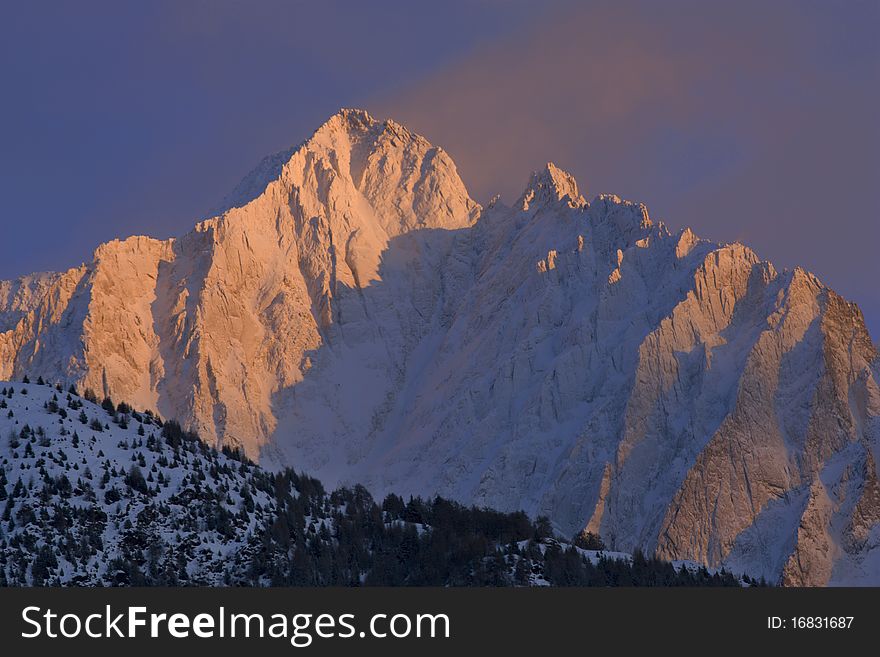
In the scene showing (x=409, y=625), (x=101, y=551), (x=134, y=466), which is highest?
(x=134, y=466)

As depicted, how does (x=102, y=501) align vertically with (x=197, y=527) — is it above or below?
above

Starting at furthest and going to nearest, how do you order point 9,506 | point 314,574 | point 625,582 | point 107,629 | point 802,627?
point 625,582 < point 314,574 < point 9,506 < point 802,627 < point 107,629

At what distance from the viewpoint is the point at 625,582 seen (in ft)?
584

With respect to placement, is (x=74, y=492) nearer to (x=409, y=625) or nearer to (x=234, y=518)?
(x=234, y=518)

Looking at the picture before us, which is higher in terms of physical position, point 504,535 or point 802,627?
point 504,535

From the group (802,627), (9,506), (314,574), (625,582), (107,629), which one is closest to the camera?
(107,629)

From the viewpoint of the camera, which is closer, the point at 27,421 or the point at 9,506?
the point at 9,506

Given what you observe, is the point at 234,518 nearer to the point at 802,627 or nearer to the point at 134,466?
the point at 134,466

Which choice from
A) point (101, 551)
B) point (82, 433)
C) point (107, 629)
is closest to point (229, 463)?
point (82, 433)

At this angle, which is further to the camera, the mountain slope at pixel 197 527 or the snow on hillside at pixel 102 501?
the mountain slope at pixel 197 527

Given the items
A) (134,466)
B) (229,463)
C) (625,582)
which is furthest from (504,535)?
(134,466)

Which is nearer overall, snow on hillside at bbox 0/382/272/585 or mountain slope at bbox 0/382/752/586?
snow on hillside at bbox 0/382/272/585

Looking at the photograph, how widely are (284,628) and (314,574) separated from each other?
202 ft

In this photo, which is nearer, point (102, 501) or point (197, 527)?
point (102, 501)
